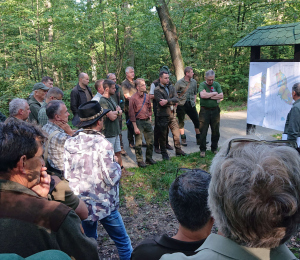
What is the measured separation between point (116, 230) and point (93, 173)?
75 centimetres

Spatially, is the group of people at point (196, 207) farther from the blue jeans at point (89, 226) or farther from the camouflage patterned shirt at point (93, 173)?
the blue jeans at point (89, 226)

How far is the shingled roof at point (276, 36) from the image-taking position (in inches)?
234

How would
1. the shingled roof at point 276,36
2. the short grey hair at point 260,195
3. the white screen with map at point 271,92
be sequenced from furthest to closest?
the white screen with map at point 271,92 < the shingled roof at point 276,36 < the short grey hair at point 260,195

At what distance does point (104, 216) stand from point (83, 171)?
55 centimetres

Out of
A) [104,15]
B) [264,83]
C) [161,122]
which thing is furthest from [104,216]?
[104,15]

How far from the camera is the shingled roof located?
5.95 m

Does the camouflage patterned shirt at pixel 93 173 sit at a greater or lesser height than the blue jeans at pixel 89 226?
A: greater

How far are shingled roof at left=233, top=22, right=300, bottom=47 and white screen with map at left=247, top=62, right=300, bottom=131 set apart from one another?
0.47m

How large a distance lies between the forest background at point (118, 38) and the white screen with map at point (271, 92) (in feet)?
16.5

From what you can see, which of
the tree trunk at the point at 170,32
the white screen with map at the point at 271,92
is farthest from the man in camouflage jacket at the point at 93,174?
the tree trunk at the point at 170,32

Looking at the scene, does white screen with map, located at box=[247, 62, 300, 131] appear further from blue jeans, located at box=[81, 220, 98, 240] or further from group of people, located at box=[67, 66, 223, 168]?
blue jeans, located at box=[81, 220, 98, 240]

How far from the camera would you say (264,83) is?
6.65 m

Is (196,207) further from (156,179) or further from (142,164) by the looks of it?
(142,164)

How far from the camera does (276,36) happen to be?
6.33 m
